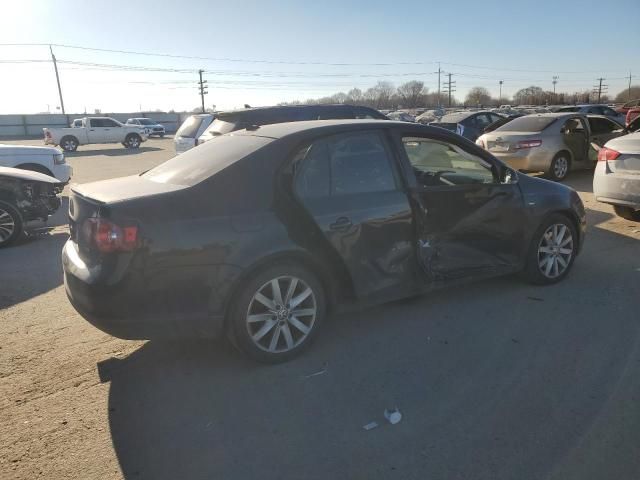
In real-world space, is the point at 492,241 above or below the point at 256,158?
below

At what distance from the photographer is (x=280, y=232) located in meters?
3.40

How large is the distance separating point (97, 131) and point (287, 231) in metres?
32.2

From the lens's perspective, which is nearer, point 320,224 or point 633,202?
point 320,224

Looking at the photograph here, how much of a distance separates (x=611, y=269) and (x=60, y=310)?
5.68 metres

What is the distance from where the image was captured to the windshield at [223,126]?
8.90 meters

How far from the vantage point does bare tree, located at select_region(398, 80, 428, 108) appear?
391 ft

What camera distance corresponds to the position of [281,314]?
3516 millimetres

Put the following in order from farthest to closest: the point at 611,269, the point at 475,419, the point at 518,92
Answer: the point at 518,92, the point at 611,269, the point at 475,419

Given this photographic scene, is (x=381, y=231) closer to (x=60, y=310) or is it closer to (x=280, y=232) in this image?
(x=280, y=232)

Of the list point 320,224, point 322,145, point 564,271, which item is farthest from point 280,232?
point 564,271

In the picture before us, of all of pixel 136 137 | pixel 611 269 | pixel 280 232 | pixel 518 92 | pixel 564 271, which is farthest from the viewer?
pixel 518 92

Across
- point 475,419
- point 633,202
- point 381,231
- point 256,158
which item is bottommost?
point 475,419

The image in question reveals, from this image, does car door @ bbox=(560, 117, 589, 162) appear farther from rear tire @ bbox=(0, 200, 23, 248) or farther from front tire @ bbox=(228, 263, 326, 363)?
rear tire @ bbox=(0, 200, 23, 248)

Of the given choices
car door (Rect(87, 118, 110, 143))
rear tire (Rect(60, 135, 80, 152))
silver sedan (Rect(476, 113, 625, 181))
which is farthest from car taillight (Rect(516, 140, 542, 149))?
car door (Rect(87, 118, 110, 143))
